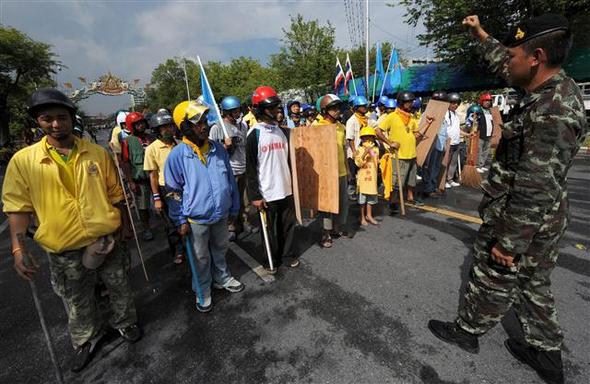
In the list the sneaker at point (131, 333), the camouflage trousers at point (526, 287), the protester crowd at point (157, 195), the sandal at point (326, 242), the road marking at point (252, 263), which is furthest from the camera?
the sandal at point (326, 242)

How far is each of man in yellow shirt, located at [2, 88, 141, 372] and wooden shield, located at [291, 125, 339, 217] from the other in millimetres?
2058

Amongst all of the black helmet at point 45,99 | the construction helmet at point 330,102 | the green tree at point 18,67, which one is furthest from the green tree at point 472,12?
the green tree at point 18,67

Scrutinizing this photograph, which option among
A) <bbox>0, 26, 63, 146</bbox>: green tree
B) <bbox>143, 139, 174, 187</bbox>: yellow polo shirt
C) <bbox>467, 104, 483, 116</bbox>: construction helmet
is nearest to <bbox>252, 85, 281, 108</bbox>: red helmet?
<bbox>143, 139, 174, 187</bbox>: yellow polo shirt

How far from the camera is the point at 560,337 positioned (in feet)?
6.59

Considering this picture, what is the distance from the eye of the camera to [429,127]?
603 centimetres

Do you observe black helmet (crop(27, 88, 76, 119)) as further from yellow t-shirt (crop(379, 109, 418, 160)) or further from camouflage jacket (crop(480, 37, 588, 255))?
yellow t-shirt (crop(379, 109, 418, 160))

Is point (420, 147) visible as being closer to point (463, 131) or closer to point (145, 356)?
point (463, 131)

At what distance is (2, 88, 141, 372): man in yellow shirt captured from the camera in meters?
2.09

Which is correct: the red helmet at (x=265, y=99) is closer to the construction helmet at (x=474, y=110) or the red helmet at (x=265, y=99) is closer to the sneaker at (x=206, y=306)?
the sneaker at (x=206, y=306)

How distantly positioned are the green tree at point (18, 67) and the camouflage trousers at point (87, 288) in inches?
1218

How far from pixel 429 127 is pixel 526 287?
459cm

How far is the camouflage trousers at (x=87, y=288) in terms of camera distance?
232 centimetres

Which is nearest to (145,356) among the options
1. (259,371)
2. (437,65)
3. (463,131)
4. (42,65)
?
(259,371)

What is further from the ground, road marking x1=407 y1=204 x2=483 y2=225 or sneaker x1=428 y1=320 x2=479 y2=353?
sneaker x1=428 y1=320 x2=479 y2=353
